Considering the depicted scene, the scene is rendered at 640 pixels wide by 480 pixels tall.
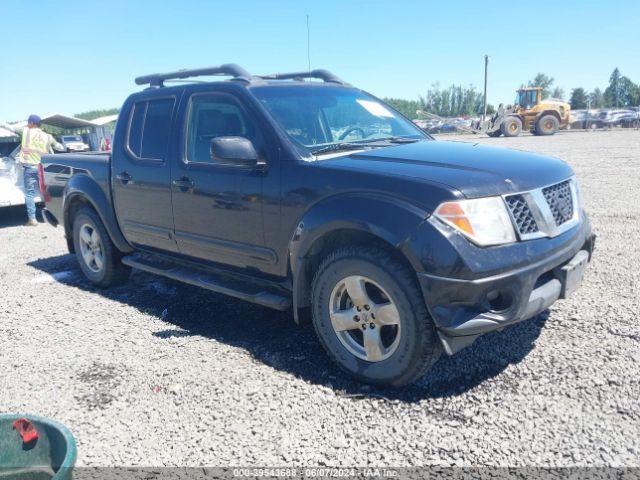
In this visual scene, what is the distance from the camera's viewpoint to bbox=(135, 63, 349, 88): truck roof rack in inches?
169

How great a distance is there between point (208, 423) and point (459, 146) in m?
2.56

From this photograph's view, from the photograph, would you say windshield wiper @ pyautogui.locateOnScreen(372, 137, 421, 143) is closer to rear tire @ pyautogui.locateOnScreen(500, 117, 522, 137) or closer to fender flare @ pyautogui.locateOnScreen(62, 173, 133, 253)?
fender flare @ pyautogui.locateOnScreen(62, 173, 133, 253)

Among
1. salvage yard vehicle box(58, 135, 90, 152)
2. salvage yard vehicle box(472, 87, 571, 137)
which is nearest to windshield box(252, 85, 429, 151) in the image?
salvage yard vehicle box(58, 135, 90, 152)

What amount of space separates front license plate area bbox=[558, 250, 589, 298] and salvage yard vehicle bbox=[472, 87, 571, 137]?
98.9 ft

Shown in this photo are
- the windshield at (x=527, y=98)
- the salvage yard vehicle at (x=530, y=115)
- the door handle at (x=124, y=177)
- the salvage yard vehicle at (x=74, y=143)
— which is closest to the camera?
the door handle at (x=124, y=177)

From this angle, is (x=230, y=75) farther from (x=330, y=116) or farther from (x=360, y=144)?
(x=360, y=144)

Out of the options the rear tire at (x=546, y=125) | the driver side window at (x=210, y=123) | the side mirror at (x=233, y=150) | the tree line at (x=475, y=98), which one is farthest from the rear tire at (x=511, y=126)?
the tree line at (x=475, y=98)

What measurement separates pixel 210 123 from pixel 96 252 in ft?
7.46

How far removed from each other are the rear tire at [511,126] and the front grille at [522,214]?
30.4 metres

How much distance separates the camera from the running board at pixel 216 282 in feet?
12.1

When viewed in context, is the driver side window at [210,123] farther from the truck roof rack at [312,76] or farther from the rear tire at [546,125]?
the rear tire at [546,125]

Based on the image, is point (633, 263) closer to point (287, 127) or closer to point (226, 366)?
point (287, 127)

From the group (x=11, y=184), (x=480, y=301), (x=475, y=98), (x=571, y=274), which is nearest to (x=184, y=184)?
(x=480, y=301)

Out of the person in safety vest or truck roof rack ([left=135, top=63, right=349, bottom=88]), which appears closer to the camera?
truck roof rack ([left=135, top=63, right=349, bottom=88])
